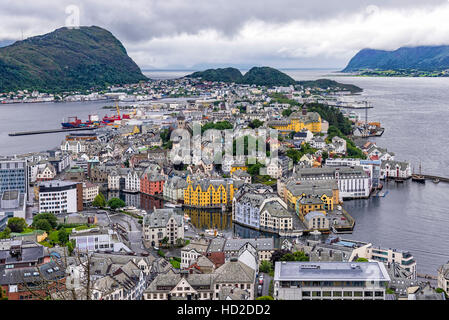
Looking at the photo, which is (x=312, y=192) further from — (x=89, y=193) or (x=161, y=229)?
(x=89, y=193)

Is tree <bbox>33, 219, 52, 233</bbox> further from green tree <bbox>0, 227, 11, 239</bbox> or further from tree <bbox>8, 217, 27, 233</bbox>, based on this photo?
green tree <bbox>0, 227, 11, 239</bbox>

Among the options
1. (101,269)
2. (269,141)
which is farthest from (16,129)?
(101,269)

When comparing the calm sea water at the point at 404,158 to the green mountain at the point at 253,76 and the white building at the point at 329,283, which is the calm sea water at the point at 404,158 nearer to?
the white building at the point at 329,283

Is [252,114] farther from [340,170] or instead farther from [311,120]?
[340,170]

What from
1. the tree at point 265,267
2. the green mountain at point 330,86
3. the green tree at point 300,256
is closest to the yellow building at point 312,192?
the green tree at point 300,256

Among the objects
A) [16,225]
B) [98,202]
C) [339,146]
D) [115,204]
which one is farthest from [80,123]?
[16,225]

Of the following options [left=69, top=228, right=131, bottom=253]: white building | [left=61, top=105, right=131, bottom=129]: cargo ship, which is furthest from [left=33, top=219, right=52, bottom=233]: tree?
[left=61, top=105, right=131, bottom=129]: cargo ship
